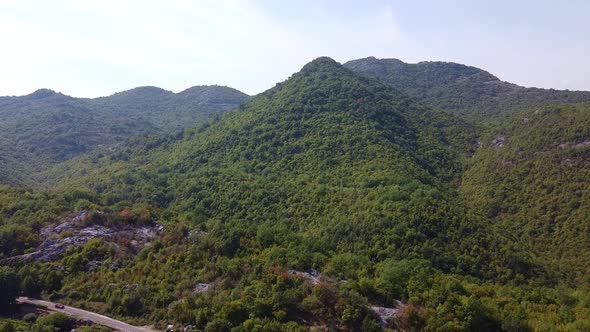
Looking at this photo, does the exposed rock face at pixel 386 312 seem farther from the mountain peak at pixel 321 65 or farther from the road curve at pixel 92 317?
the mountain peak at pixel 321 65

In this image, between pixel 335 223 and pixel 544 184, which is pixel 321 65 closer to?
pixel 544 184

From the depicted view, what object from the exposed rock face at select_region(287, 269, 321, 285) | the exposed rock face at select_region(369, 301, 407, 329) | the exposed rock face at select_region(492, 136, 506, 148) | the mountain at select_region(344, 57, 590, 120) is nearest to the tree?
the exposed rock face at select_region(287, 269, 321, 285)

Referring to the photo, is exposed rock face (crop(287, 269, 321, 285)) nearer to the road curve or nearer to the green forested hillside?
the road curve

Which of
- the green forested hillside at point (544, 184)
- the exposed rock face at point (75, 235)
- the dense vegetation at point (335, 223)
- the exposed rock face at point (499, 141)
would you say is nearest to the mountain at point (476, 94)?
the exposed rock face at point (499, 141)

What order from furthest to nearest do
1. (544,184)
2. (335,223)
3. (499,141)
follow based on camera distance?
(499,141) → (544,184) → (335,223)

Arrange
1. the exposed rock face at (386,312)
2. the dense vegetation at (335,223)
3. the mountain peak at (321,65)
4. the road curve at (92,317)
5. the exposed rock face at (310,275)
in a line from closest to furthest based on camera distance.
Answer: the exposed rock face at (386,312), the dense vegetation at (335,223), the road curve at (92,317), the exposed rock face at (310,275), the mountain peak at (321,65)

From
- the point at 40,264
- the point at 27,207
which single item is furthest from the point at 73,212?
the point at 40,264

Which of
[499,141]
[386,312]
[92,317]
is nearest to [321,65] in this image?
[499,141]

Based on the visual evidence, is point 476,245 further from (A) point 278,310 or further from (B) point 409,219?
(A) point 278,310
